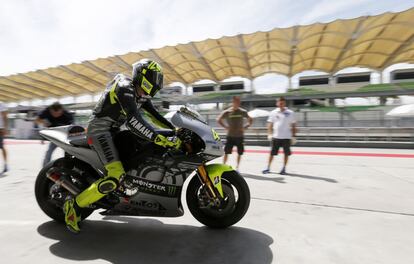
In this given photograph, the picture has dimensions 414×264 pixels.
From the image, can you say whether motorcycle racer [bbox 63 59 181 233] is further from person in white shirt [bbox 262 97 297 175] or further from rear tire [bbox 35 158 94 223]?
person in white shirt [bbox 262 97 297 175]

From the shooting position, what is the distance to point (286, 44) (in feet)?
96.3

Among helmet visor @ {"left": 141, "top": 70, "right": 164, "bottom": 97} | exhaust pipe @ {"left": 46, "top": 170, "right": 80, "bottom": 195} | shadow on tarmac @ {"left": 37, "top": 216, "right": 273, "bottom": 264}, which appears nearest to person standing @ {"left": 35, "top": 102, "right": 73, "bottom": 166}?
exhaust pipe @ {"left": 46, "top": 170, "right": 80, "bottom": 195}

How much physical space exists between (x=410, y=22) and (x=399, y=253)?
29333mm

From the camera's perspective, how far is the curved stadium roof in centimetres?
2595

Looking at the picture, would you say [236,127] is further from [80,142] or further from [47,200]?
[47,200]

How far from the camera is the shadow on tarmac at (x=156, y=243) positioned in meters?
2.31

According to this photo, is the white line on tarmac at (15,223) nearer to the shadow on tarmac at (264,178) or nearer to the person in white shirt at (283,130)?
the shadow on tarmac at (264,178)

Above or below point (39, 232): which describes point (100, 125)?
above

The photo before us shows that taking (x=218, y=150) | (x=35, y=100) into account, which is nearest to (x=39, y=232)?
(x=218, y=150)

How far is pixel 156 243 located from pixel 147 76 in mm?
1645

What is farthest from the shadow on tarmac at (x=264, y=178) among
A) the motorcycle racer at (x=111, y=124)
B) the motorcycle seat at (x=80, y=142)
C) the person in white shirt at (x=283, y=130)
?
the motorcycle seat at (x=80, y=142)

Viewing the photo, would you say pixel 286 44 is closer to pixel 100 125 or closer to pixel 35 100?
pixel 100 125

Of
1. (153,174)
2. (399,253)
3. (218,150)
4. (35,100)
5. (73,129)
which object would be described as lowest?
(399,253)

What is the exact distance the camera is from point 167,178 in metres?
2.68
